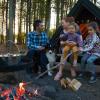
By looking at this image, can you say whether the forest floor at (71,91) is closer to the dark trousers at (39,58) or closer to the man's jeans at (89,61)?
the man's jeans at (89,61)

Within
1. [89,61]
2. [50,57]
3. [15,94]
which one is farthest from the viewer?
[50,57]

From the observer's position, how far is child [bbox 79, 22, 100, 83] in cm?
866

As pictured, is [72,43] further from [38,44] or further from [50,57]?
[38,44]

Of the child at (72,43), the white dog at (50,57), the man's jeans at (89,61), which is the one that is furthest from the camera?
the white dog at (50,57)

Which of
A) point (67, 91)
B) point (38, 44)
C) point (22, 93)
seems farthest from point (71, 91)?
point (38, 44)

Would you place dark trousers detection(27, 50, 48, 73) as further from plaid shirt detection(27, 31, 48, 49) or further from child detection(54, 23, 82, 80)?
child detection(54, 23, 82, 80)

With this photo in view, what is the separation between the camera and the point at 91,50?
29.2 ft

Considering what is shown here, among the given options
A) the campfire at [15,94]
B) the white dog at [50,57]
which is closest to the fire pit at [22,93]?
the campfire at [15,94]

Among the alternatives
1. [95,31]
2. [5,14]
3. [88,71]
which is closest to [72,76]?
[88,71]

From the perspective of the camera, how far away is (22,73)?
882cm

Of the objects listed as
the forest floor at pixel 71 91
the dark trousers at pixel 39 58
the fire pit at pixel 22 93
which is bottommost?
the forest floor at pixel 71 91

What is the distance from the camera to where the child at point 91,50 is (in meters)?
8.66

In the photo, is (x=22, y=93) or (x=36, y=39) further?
(x=36, y=39)

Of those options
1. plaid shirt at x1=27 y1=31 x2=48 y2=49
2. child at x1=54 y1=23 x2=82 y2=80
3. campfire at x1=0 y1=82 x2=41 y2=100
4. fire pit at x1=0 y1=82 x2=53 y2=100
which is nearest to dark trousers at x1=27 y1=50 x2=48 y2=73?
plaid shirt at x1=27 y1=31 x2=48 y2=49
